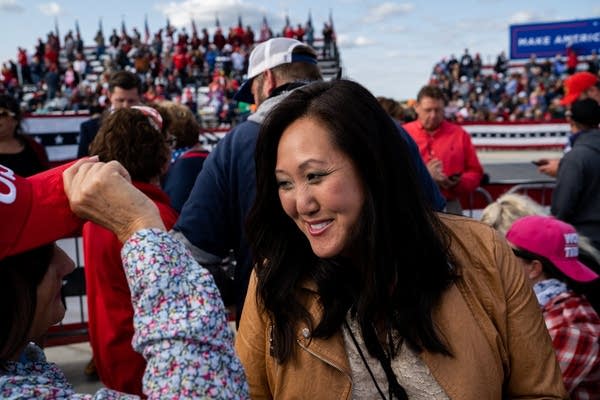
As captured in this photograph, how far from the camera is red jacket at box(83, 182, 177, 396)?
2.54 meters

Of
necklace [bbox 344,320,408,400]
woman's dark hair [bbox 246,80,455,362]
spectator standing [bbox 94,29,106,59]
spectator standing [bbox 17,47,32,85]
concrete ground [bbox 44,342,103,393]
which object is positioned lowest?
concrete ground [bbox 44,342,103,393]

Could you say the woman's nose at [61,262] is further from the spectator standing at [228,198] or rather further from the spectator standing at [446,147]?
the spectator standing at [446,147]

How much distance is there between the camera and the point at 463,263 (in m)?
1.75

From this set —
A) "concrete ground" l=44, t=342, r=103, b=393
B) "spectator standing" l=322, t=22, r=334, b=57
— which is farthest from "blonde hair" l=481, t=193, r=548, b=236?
"spectator standing" l=322, t=22, r=334, b=57

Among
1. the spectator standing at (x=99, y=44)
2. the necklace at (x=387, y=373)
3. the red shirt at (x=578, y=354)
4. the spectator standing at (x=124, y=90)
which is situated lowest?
the red shirt at (x=578, y=354)

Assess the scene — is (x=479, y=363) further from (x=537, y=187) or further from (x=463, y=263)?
(x=537, y=187)

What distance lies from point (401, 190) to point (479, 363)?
504 millimetres

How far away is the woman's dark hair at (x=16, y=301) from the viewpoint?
1169 millimetres

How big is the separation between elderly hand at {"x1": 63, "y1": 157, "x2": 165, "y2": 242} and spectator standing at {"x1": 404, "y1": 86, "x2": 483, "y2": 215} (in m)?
→ 4.23

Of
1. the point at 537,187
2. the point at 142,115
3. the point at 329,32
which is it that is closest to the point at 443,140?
the point at 537,187

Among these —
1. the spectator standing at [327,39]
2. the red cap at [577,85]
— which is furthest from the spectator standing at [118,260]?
the spectator standing at [327,39]

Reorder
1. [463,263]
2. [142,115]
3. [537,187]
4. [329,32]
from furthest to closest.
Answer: [329,32]
[537,187]
[142,115]
[463,263]

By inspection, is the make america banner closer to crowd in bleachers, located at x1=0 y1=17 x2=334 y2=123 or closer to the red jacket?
crowd in bleachers, located at x1=0 y1=17 x2=334 y2=123

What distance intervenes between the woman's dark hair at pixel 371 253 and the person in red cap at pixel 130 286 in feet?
1.98
